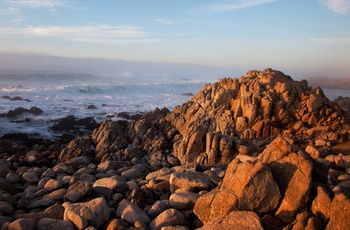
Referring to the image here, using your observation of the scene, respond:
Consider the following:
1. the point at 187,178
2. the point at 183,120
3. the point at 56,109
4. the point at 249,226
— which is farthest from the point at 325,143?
the point at 56,109

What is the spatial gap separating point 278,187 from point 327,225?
1208 mm

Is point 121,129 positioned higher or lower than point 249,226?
lower

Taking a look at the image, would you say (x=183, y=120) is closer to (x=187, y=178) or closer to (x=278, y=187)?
(x=187, y=178)

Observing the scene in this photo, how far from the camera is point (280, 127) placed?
65.5 feet

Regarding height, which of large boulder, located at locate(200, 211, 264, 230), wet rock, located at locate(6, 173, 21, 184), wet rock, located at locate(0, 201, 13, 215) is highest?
large boulder, located at locate(200, 211, 264, 230)

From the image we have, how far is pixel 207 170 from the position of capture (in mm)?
12133

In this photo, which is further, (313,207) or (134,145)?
(134,145)

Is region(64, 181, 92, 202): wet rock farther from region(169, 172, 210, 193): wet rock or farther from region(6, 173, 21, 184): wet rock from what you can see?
region(6, 173, 21, 184): wet rock

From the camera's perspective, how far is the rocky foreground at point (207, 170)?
22.1 ft

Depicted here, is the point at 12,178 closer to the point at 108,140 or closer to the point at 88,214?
the point at 88,214

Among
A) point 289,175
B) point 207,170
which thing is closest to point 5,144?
point 207,170

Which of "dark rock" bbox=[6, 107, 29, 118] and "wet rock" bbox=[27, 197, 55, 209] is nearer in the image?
"wet rock" bbox=[27, 197, 55, 209]

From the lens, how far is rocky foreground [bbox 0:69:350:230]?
6.75m

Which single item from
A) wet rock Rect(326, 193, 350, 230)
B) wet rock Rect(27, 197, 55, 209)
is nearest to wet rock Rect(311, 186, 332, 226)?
wet rock Rect(326, 193, 350, 230)
